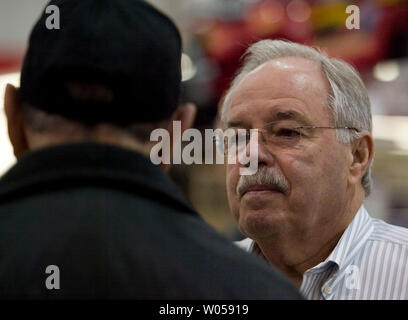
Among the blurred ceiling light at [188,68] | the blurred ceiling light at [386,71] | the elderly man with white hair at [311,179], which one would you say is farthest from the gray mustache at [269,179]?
the blurred ceiling light at [188,68]

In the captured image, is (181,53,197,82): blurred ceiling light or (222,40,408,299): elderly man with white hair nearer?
(222,40,408,299): elderly man with white hair

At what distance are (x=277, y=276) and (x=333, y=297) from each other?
97 centimetres

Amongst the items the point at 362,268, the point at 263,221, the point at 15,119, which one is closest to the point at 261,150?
the point at 263,221

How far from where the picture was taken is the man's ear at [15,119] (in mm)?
1221

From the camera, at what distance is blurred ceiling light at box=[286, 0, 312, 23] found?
523 cm

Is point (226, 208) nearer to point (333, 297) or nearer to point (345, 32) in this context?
point (345, 32)

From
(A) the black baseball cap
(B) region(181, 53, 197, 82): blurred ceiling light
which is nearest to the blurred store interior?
(B) region(181, 53, 197, 82): blurred ceiling light

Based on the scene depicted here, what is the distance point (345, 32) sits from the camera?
4.82 m

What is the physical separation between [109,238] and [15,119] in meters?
0.28

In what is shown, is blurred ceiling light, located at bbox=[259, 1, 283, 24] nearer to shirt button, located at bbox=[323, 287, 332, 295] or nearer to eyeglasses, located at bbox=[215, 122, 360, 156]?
eyeglasses, located at bbox=[215, 122, 360, 156]

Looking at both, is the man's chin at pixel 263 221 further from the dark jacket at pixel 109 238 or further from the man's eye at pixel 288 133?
the dark jacket at pixel 109 238

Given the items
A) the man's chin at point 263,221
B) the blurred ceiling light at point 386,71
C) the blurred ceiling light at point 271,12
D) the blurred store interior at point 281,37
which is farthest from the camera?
the blurred ceiling light at point 271,12

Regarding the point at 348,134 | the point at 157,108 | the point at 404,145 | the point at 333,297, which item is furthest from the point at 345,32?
the point at 157,108
